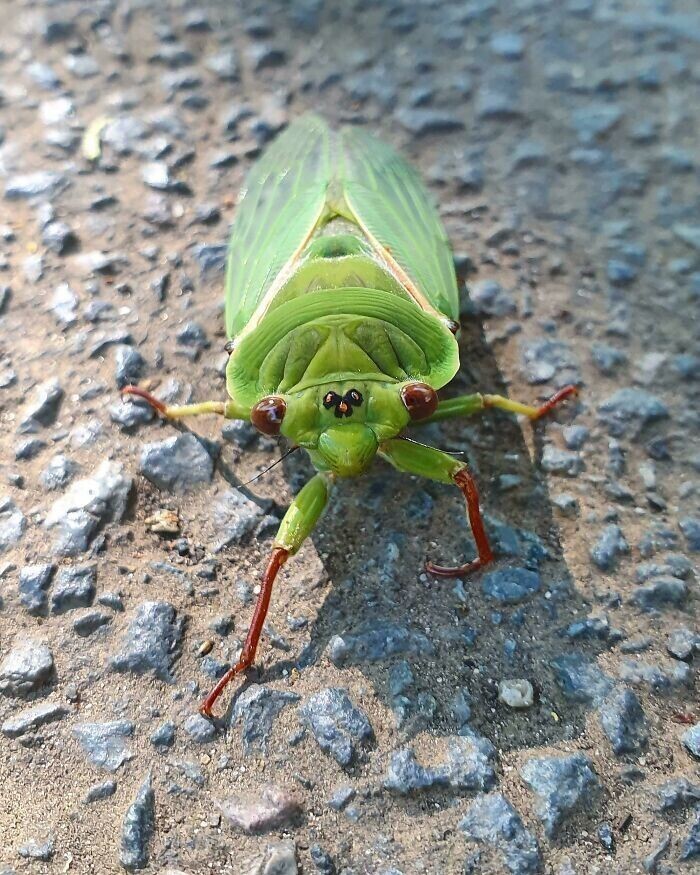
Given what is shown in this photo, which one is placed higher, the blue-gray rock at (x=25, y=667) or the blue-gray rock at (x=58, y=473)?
the blue-gray rock at (x=58, y=473)

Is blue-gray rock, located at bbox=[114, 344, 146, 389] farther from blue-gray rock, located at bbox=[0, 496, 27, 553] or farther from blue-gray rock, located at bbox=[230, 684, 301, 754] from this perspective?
blue-gray rock, located at bbox=[230, 684, 301, 754]

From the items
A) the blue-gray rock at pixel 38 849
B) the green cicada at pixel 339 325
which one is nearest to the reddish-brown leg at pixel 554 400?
the green cicada at pixel 339 325

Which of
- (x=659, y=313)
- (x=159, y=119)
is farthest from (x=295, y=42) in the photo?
(x=659, y=313)

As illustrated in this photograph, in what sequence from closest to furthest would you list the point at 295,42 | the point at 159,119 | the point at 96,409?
the point at 96,409
the point at 159,119
the point at 295,42

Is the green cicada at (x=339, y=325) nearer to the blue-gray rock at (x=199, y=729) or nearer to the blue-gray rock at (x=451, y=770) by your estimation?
the blue-gray rock at (x=199, y=729)

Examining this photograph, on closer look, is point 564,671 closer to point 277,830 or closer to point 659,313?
point 277,830

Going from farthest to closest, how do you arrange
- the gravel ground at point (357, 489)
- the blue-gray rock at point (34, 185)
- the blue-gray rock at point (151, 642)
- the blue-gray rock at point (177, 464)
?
the blue-gray rock at point (34, 185), the blue-gray rock at point (177, 464), the blue-gray rock at point (151, 642), the gravel ground at point (357, 489)
